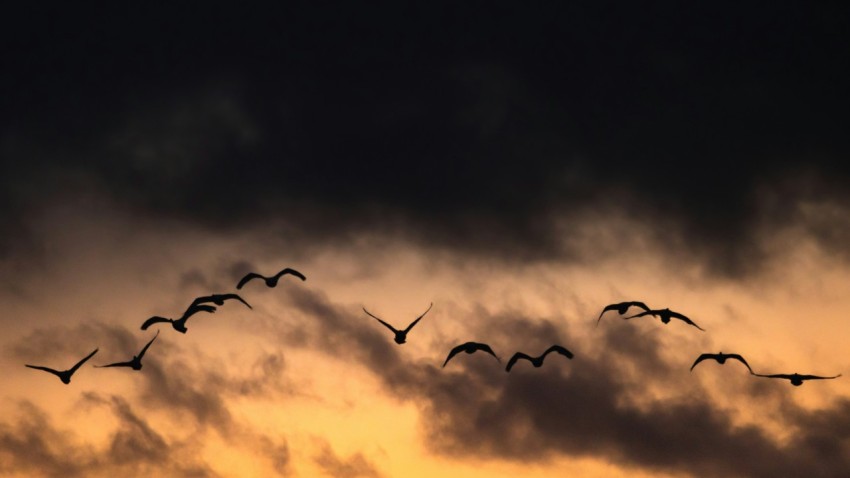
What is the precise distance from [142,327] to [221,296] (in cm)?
637

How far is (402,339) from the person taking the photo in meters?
71.1

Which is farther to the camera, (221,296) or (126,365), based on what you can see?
(126,365)

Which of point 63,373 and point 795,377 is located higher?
point 795,377

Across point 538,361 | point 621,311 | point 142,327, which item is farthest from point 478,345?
point 142,327

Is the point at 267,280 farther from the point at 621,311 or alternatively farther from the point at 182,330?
the point at 621,311

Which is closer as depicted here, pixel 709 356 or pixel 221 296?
pixel 221 296

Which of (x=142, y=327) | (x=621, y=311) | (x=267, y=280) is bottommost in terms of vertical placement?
(x=142, y=327)

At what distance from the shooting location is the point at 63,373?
70.3m

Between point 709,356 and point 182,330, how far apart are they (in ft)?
130

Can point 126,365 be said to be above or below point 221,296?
below

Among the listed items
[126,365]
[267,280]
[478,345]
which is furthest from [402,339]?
[126,365]

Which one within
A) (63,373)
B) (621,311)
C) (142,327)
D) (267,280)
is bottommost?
(63,373)

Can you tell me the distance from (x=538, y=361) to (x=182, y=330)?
2549 centimetres

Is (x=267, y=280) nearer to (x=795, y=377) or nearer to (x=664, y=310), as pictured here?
(x=664, y=310)
